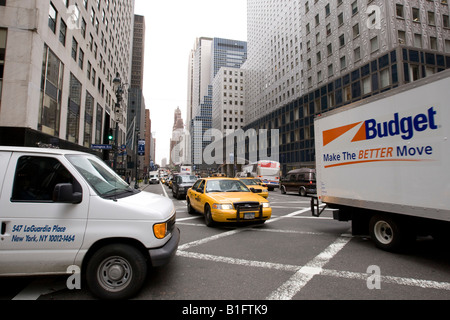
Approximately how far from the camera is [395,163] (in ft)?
15.7

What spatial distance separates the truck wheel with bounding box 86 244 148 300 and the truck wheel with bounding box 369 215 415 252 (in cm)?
489

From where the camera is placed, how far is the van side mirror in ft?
9.62

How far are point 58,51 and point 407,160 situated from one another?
22510mm

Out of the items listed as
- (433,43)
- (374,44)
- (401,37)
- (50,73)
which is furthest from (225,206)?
(433,43)

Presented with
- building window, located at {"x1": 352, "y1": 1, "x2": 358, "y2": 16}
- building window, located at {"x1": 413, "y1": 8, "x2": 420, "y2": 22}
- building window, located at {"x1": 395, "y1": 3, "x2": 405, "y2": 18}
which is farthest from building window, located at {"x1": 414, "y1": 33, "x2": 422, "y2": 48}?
building window, located at {"x1": 352, "y1": 1, "x2": 358, "y2": 16}

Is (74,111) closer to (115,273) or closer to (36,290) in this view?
(36,290)

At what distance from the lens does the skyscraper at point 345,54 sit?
84.6 feet

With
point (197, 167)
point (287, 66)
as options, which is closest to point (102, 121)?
point (287, 66)

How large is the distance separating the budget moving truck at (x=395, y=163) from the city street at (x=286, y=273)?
0.65m

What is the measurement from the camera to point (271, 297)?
3.21m

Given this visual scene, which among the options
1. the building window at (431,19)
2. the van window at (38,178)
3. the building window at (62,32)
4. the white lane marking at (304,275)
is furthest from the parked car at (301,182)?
the building window at (431,19)

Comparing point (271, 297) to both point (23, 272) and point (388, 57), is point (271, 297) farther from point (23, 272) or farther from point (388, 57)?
point (388, 57)

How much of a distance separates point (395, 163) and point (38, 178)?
611 centimetres

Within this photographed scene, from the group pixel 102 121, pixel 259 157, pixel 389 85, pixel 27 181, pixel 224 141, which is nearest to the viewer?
pixel 27 181
